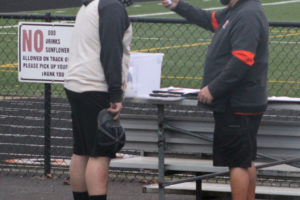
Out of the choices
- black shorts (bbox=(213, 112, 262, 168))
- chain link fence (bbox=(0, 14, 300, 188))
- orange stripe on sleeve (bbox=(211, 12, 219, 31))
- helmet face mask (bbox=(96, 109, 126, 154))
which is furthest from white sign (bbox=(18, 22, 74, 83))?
black shorts (bbox=(213, 112, 262, 168))

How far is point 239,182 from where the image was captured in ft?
16.4

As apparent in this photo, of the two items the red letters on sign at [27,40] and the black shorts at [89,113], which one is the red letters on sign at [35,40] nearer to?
the red letters on sign at [27,40]

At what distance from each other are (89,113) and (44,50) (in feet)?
6.70

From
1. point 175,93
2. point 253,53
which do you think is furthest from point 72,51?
point 253,53

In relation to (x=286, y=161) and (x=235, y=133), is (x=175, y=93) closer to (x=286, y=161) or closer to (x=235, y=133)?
(x=235, y=133)

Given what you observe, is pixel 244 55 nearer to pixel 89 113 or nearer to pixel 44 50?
pixel 89 113

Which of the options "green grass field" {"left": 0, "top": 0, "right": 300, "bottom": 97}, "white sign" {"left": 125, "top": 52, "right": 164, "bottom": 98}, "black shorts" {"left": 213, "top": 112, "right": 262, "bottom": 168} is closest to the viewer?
"black shorts" {"left": 213, "top": 112, "right": 262, "bottom": 168}

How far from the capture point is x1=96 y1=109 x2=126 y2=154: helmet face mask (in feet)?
15.9

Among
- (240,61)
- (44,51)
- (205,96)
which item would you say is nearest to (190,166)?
(205,96)

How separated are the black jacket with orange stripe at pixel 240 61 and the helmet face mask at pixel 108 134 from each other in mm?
681

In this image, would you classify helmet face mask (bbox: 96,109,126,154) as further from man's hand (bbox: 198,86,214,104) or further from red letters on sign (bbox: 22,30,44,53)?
red letters on sign (bbox: 22,30,44,53)

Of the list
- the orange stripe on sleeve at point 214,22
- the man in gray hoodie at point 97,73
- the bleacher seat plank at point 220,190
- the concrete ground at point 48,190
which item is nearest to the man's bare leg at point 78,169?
the man in gray hoodie at point 97,73

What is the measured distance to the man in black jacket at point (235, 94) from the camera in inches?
Result: 192

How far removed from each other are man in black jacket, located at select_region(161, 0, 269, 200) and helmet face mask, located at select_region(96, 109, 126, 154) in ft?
2.05
